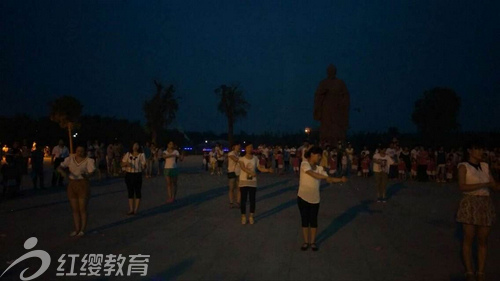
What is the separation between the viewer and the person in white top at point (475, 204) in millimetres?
6633

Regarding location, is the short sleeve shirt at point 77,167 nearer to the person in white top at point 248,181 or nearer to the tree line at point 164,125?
the person in white top at point 248,181

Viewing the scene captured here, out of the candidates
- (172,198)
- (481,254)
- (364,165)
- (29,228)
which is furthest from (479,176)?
(364,165)

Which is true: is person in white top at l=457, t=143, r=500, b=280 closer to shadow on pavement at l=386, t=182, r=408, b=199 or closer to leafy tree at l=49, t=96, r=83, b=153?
shadow on pavement at l=386, t=182, r=408, b=199

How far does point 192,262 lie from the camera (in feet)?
25.2

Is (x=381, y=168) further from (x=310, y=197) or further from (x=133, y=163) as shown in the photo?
(x=133, y=163)

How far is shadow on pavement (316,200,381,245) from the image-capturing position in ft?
32.1

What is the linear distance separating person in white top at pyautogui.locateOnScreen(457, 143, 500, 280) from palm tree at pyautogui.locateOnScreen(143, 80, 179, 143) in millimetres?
48144

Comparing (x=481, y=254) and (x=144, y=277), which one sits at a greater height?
(x=481, y=254)

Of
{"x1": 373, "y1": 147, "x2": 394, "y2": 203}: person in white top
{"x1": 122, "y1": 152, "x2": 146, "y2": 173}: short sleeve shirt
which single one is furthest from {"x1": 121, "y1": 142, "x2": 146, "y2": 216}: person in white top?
{"x1": 373, "y1": 147, "x2": 394, "y2": 203}: person in white top

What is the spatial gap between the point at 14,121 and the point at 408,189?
4335 cm

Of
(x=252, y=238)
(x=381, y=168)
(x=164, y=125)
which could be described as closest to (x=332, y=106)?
(x=381, y=168)

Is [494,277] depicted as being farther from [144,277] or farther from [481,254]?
[144,277]

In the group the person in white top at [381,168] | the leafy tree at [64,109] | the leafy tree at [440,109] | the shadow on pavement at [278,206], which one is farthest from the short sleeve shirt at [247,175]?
the leafy tree at [440,109]

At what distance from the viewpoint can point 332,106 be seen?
2753 centimetres
